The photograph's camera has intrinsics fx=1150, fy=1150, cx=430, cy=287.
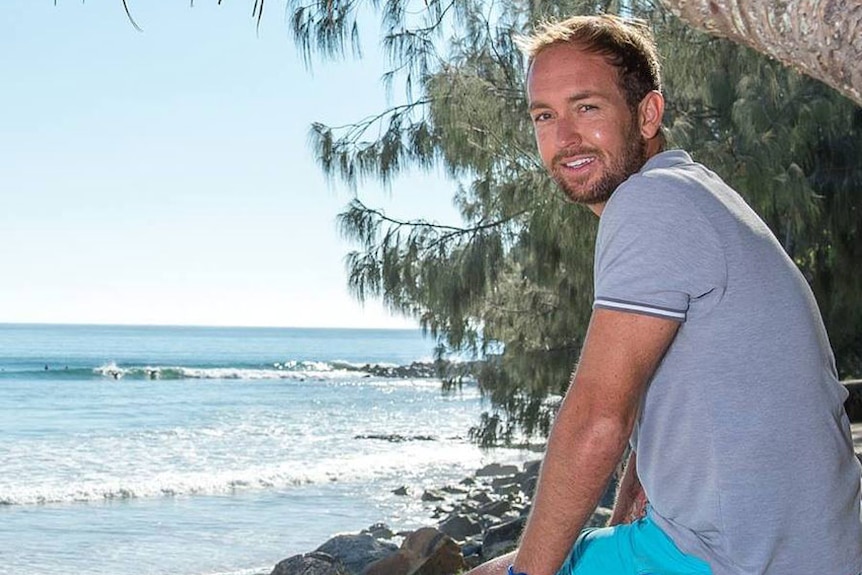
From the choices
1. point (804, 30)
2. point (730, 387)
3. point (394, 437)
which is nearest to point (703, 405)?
point (730, 387)

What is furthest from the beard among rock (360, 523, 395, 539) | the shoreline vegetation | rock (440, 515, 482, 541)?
rock (360, 523, 395, 539)

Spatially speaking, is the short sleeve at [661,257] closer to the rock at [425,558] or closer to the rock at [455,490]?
the rock at [425,558]

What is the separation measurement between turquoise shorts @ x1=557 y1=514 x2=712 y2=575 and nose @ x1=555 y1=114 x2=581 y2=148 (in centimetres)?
54

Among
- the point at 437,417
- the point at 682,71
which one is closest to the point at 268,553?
the point at 682,71

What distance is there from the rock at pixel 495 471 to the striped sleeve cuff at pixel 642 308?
17074 mm

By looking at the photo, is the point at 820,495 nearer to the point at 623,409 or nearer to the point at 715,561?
the point at 715,561

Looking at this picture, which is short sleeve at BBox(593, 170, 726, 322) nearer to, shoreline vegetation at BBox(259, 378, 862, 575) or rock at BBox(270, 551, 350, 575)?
shoreline vegetation at BBox(259, 378, 862, 575)

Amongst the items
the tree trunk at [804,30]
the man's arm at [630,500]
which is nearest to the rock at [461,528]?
the man's arm at [630,500]

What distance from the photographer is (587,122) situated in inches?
66.1

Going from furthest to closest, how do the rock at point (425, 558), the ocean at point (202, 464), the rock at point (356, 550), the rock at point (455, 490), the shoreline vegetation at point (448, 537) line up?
the rock at point (455, 490) → the ocean at point (202, 464) → the rock at point (356, 550) → the shoreline vegetation at point (448, 537) → the rock at point (425, 558)

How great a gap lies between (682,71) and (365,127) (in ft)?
9.01

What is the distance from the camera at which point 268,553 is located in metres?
11.4

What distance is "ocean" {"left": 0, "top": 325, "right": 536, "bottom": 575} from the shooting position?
472 inches

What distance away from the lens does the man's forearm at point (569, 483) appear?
1.45 metres
